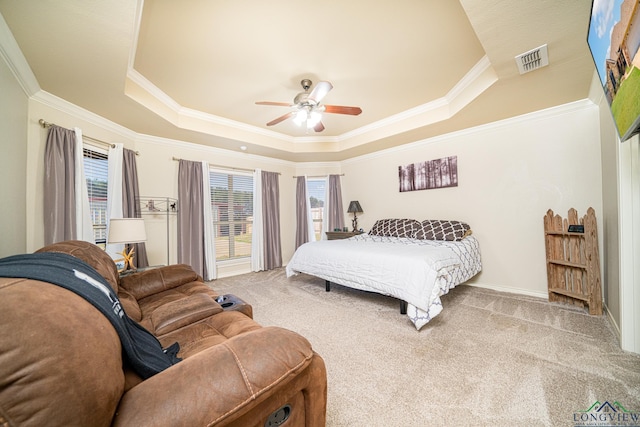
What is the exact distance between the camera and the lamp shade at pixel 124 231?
98.2 inches

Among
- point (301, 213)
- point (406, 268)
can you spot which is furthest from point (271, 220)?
point (406, 268)

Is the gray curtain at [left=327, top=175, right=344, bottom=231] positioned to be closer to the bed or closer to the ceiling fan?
the bed

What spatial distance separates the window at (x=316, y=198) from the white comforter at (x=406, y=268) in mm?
2024

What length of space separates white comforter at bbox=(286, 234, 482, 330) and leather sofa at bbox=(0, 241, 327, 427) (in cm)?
158

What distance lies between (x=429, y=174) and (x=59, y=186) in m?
4.74

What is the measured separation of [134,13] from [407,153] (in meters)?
3.97

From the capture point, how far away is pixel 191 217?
4.05 meters

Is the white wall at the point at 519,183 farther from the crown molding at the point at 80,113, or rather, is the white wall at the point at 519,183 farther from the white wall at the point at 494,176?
the crown molding at the point at 80,113

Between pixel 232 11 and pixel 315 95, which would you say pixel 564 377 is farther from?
pixel 232 11

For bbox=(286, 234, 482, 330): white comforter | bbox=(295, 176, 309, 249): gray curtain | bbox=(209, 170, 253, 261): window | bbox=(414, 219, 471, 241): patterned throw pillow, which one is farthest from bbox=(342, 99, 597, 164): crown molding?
bbox=(209, 170, 253, 261): window

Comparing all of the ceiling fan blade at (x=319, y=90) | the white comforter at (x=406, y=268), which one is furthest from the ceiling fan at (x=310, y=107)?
the white comforter at (x=406, y=268)

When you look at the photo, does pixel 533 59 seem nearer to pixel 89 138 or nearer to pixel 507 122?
pixel 507 122

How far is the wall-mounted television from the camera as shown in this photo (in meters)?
0.98

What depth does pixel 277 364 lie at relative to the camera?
82 cm
